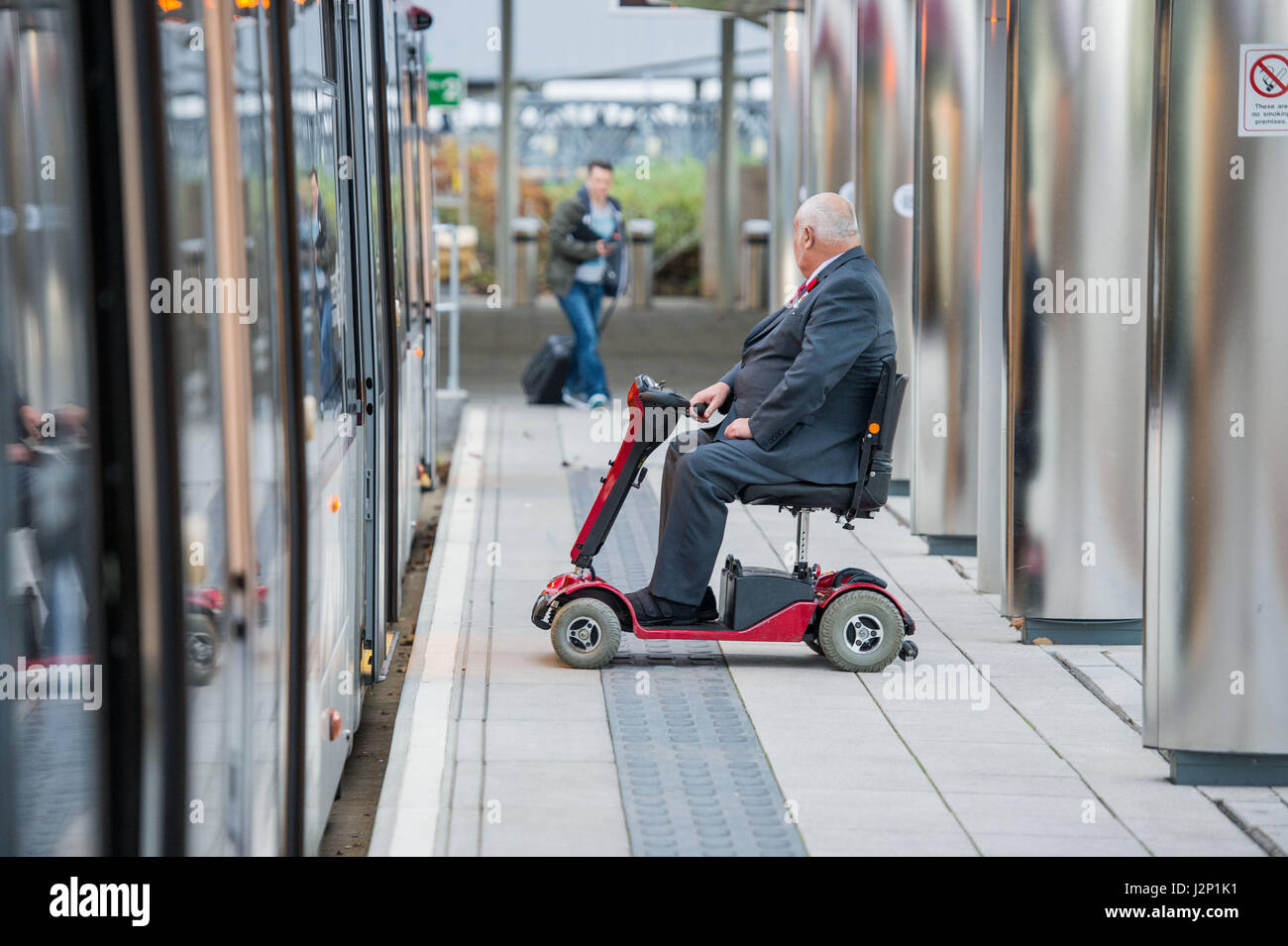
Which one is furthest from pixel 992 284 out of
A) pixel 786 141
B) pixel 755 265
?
pixel 755 265

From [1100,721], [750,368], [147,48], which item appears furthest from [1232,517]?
[147,48]

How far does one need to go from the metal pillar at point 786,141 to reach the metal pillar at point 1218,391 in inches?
354

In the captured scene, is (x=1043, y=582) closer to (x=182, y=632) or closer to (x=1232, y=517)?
(x=1232, y=517)

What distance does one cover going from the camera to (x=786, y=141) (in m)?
16.6

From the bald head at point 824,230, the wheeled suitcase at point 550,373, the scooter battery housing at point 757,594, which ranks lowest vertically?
the scooter battery housing at point 757,594

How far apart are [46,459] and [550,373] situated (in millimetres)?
13314

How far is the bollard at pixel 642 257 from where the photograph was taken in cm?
2806

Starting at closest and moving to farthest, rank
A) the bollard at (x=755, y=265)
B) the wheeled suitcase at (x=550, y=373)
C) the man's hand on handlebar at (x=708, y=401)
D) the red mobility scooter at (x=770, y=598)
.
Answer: the red mobility scooter at (x=770, y=598)
the man's hand on handlebar at (x=708, y=401)
the wheeled suitcase at (x=550, y=373)
the bollard at (x=755, y=265)

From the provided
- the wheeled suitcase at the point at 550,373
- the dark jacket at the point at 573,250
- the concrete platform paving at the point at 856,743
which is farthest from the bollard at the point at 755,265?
the concrete platform paving at the point at 856,743

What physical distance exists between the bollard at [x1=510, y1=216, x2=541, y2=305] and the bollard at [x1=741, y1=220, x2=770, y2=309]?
338 centimetres

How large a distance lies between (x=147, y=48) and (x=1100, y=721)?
4.18m

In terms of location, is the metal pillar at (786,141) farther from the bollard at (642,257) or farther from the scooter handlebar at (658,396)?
the bollard at (642,257)
